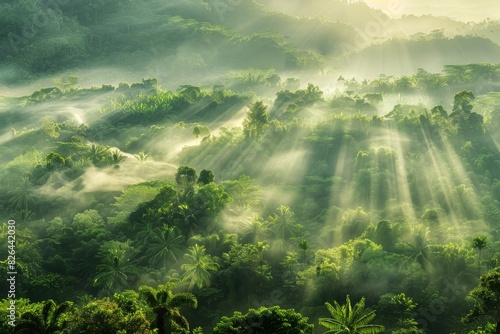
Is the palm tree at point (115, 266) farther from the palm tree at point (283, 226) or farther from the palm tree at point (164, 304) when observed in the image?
the palm tree at point (283, 226)

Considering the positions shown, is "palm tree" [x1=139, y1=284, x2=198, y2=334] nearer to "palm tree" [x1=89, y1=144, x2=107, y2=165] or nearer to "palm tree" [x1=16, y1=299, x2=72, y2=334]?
"palm tree" [x1=16, y1=299, x2=72, y2=334]

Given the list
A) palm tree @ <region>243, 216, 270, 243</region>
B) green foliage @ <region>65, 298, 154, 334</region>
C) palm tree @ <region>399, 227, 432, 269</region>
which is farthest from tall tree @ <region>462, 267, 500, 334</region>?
palm tree @ <region>243, 216, 270, 243</region>

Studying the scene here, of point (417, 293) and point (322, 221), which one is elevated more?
point (417, 293)

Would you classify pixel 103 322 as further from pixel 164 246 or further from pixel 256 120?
pixel 256 120

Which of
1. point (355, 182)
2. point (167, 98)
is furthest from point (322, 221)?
point (167, 98)

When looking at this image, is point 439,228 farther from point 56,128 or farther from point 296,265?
point 56,128

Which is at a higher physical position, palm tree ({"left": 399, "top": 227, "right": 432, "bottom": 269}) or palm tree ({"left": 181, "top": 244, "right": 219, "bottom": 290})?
palm tree ({"left": 399, "top": 227, "right": 432, "bottom": 269})

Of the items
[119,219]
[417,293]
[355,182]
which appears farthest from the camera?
[355,182]
